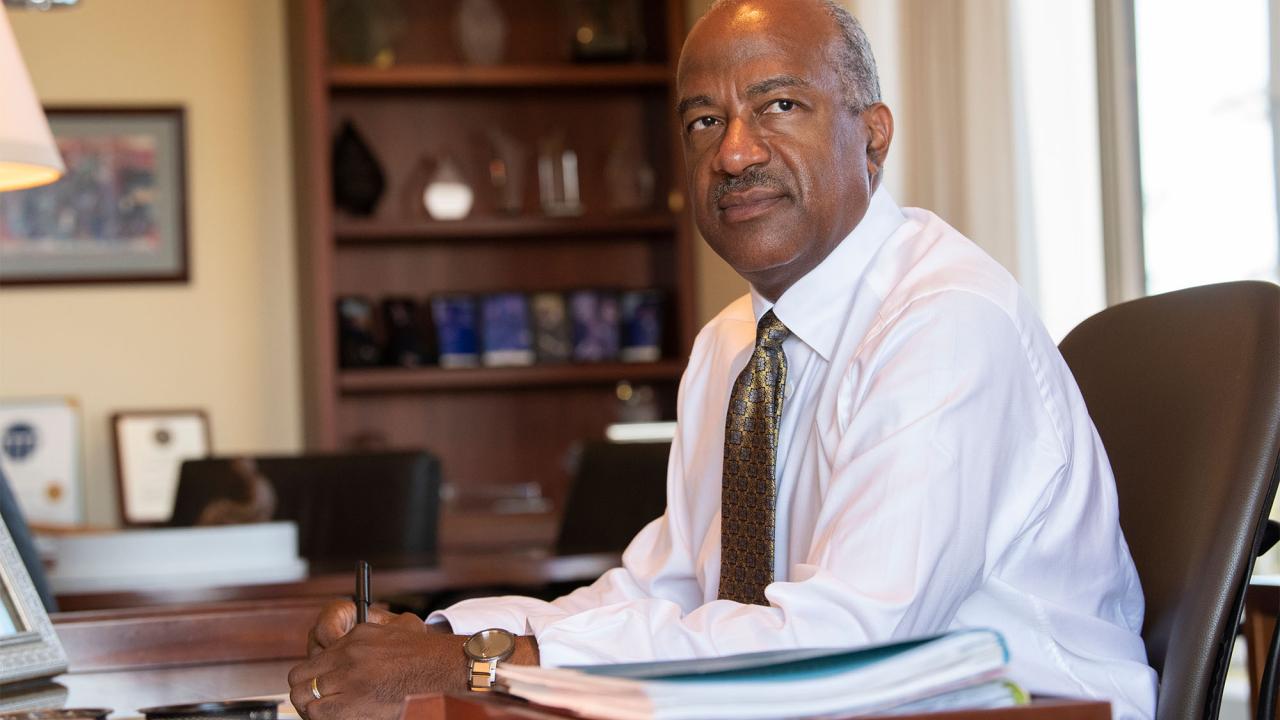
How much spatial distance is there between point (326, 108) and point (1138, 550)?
371cm

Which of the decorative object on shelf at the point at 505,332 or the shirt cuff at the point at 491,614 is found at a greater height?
the decorative object on shelf at the point at 505,332

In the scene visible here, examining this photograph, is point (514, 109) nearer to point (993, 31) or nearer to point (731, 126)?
point (993, 31)

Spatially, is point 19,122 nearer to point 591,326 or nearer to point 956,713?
point 956,713

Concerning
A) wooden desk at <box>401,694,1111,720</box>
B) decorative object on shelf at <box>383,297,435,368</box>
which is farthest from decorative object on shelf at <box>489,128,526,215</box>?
wooden desk at <box>401,694,1111,720</box>

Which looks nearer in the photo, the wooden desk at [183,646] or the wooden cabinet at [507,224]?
the wooden desk at [183,646]

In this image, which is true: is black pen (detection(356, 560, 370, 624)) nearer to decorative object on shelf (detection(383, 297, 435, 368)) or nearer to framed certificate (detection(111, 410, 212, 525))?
decorative object on shelf (detection(383, 297, 435, 368))

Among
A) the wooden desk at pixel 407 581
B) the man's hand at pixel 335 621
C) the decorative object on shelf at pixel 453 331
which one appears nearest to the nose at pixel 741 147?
the man's hand at pixel 335 621

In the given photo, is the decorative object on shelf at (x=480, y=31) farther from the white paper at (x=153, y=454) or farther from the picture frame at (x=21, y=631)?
the picture frame at (x=21, y=631)

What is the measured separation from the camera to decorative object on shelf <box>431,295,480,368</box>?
16.0 ft

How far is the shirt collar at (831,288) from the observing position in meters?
1.37

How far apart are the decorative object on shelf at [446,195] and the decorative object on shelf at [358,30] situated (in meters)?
0.39

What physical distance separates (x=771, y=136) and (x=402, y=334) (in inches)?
139

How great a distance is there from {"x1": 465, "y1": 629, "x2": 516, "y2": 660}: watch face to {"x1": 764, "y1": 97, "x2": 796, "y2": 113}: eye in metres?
0.61

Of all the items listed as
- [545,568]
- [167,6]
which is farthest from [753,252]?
[167,6]
